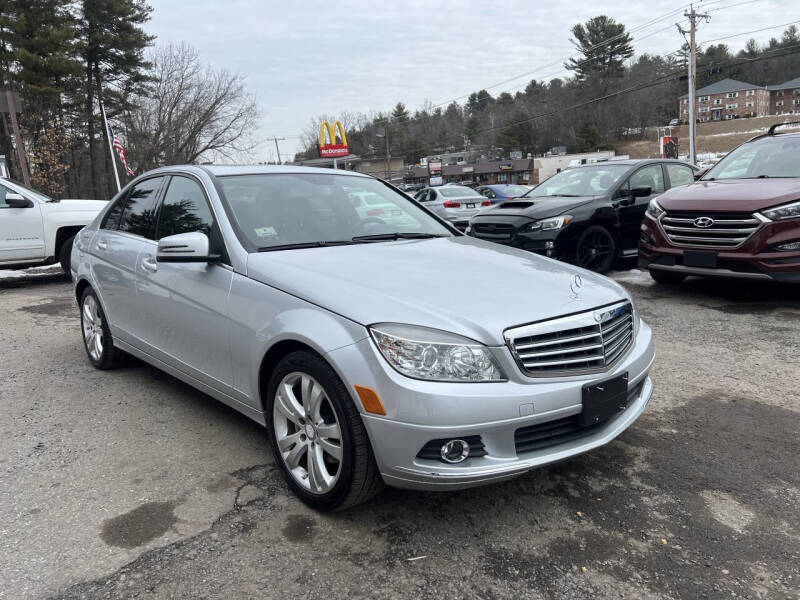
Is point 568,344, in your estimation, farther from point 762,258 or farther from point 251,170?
point 762,258

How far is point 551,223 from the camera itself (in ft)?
25.7

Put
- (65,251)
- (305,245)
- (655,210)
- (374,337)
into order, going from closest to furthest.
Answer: (374,337) → (305,245) → (655,210) → (65,251)

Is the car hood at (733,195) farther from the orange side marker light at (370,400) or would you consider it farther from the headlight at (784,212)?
the orange side marker light at (370,400)

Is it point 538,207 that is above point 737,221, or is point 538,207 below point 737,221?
above

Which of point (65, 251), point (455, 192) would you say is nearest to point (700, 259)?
point (65, 251)

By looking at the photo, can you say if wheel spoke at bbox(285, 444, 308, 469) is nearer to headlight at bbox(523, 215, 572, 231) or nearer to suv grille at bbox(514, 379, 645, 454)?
suv grille at bbox(514, 379, 645, 454)

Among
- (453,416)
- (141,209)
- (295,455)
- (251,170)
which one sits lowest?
(295,455)

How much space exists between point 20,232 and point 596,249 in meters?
8.58

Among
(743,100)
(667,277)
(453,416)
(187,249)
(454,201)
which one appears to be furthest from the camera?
(743,100)

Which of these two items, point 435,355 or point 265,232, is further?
point 265,232

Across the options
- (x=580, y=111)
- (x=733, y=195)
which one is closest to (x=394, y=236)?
(x=733, y=195)

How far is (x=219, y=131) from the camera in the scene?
1556 inches

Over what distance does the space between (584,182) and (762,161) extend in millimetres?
2273

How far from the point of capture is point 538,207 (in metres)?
8.10
